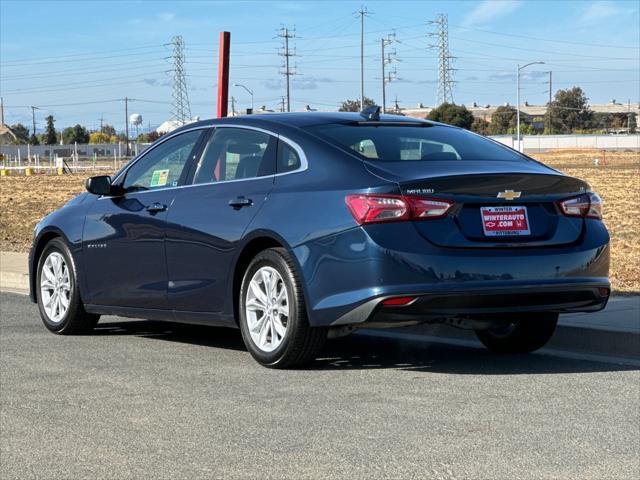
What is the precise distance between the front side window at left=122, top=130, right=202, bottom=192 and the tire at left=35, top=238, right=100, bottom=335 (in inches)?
35.0

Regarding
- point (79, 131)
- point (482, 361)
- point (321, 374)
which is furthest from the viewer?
point (79, 131)

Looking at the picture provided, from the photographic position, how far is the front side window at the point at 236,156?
26.3ft

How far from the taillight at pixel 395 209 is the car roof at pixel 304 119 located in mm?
A: 1236

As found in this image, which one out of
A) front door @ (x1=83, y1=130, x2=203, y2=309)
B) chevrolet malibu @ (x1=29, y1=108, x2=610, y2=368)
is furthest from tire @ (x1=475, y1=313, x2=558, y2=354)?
front door @ (x1=83, y1=130, x2=203, y2=309)

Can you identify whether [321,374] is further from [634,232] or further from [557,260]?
[634,232]

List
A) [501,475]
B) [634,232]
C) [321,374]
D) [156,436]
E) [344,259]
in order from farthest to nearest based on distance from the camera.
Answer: [634,232]
[321,374]
[344,259]
[156,436]
[501,475]

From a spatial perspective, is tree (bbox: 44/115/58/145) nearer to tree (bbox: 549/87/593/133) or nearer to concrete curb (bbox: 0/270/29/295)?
tree (bbox: 549/87/593/133)

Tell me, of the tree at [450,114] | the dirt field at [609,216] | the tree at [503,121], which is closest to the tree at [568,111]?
the tree at [503,121]

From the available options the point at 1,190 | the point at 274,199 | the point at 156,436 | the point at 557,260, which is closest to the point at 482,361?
the point at 557,260

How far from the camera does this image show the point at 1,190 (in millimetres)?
44562

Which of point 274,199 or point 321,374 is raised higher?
point 274,199

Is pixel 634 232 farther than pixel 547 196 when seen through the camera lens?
Yes

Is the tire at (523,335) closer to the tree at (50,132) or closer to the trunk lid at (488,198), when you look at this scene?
the trunk lid at (488,198)

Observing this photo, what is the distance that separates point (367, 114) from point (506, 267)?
1751mm
